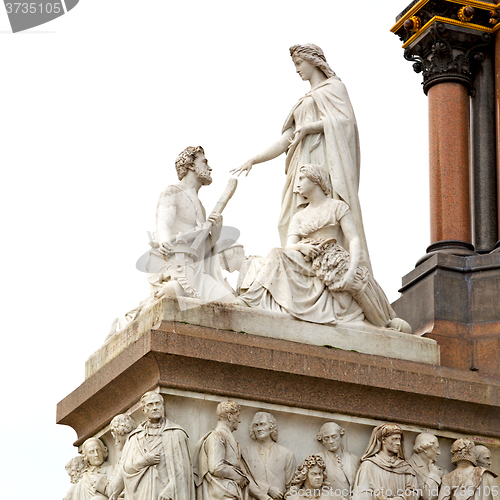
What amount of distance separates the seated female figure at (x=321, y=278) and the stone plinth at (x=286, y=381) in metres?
0.64

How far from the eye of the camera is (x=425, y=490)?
1636 centimetres

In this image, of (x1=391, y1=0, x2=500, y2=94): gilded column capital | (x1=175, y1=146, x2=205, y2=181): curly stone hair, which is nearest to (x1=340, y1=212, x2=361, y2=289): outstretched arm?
(x1=175, y1=146, x2=205, y2=181): curly stone hair

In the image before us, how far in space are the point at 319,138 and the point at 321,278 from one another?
216cm

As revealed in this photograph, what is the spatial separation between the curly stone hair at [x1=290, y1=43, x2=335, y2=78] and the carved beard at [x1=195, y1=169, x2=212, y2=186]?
2.16 m

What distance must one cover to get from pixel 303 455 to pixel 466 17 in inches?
320

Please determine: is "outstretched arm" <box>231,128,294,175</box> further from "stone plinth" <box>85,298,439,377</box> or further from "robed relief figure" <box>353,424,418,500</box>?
"robed relief figure" <box>353,424,418,500</box>

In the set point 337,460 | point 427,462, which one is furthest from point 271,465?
point 427,462

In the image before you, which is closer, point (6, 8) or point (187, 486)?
point (187, 486)

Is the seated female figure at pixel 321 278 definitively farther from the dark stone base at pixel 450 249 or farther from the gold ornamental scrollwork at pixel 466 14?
the gold ornamental scrollwork at pixel 466 14

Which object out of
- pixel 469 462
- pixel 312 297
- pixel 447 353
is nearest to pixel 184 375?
pixel 312 297

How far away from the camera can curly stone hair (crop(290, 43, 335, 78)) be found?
1888 cm

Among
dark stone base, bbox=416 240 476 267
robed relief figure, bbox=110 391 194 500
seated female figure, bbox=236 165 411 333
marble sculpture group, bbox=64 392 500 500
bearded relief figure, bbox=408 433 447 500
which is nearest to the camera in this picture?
robed relief figure, bbox=110 391 194 500

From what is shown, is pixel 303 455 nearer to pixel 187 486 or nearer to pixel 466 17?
pixel 187 486

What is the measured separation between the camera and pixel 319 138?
60.9 feet
